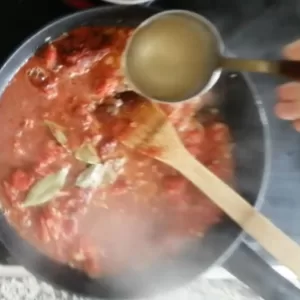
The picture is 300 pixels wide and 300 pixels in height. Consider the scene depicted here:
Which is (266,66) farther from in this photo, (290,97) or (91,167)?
(91,167)

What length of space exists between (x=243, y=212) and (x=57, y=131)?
0.74ft

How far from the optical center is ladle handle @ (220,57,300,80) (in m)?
0.61

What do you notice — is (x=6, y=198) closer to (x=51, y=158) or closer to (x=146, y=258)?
(x=51, y=158)

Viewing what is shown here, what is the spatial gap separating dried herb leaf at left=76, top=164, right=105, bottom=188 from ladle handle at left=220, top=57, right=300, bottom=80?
18cm

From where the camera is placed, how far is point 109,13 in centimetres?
73

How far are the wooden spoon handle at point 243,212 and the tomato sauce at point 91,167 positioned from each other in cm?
3

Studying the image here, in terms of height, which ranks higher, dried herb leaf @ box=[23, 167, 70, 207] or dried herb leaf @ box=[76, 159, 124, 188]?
dried herb leaf @ box=[23, 167, 70, 207]

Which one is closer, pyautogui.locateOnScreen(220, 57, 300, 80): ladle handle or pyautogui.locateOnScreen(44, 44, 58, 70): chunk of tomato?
pyautogui.locateOnScreen(220, 57, 300, 80): ladle handle

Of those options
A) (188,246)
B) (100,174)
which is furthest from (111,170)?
(188,246)

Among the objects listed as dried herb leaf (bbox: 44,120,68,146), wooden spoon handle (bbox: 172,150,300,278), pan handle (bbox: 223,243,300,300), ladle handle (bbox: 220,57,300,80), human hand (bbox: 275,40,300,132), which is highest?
ladle handle (bbox: 220,57,300,80)

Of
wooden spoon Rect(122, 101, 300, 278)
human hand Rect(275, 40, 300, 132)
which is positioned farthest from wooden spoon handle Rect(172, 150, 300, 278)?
human hand Rect(275, 40, 300, 132)

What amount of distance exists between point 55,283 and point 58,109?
7.7 inches

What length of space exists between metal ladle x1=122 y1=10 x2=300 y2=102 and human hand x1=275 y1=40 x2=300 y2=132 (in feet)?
0.30

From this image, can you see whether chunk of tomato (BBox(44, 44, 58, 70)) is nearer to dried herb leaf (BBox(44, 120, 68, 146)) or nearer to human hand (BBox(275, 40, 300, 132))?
dried herb leaf (BBox(44, 120, 68, 146))
